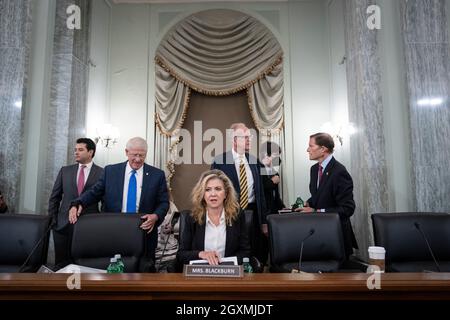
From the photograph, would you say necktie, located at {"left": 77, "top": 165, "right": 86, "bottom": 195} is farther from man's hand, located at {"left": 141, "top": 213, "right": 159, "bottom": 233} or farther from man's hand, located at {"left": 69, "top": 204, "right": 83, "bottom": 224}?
man's hand, located at {"left": 141, "top": 213, "right": 159, "bottom": 233}

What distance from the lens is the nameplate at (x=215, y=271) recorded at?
4.22 ft

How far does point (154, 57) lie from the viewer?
220 inches

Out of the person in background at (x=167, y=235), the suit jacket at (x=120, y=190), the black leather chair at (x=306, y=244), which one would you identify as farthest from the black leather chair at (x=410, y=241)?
the person in background at (x=167, y=235)

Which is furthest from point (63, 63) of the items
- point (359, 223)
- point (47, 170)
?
point (359, 223)

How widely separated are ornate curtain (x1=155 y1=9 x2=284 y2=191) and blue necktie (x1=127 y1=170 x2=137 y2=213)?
267 centimetres

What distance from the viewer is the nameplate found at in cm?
129

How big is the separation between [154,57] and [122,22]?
0.81 metres

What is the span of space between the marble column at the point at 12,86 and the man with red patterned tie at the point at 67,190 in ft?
1.31

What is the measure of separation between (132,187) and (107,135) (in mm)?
2647

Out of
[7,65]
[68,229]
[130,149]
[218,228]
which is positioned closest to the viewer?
[218,228]

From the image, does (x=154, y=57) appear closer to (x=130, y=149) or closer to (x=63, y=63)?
(x=63, y=63)

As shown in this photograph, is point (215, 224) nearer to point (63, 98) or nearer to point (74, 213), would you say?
point (74, 213)

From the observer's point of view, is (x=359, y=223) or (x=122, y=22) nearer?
(x=359, y=223)

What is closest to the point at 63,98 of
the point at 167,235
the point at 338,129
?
the point at 167,235
